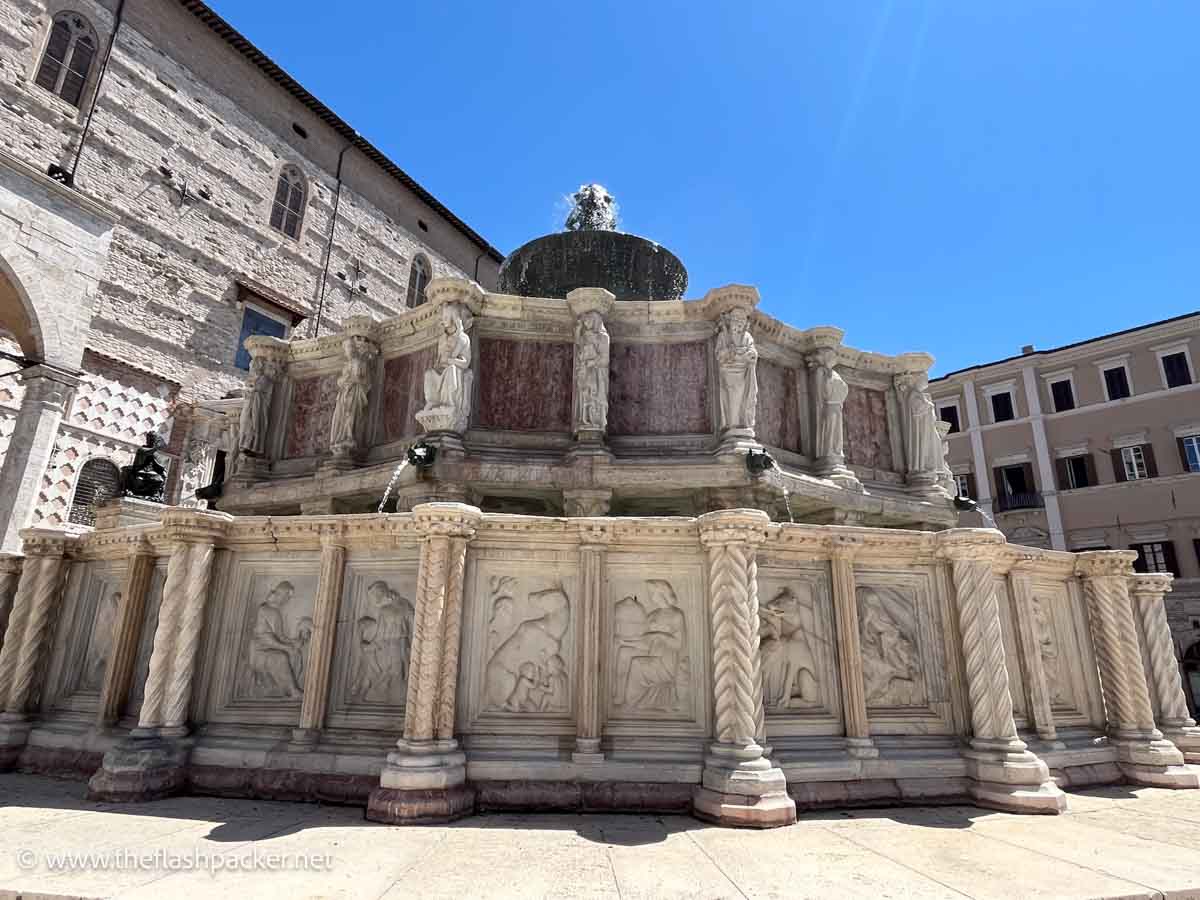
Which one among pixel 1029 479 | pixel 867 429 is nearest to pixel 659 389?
pixel 867 429

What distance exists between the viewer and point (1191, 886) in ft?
11.9

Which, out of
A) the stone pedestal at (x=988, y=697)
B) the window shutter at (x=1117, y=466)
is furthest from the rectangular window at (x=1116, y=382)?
the stone pedestal at (x=988, y=697)

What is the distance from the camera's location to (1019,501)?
32219 mm

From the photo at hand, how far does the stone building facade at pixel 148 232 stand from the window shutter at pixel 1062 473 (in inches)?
1327

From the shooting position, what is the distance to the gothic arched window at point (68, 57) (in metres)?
22.4

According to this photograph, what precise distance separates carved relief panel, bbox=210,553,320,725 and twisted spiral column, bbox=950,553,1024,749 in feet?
19.3

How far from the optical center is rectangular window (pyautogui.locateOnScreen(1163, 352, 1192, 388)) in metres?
29.3

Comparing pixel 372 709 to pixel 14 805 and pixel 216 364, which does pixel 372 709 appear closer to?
pixel 14 805

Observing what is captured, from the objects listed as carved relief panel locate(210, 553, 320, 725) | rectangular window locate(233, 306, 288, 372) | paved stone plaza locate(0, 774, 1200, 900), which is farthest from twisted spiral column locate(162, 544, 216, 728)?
rectangular window locate(233, 306, 288, 372)

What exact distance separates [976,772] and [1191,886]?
6.85 feet

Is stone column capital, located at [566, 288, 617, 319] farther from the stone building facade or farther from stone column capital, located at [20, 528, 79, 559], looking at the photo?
the stone building facade

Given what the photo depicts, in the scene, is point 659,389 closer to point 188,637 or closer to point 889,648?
point 889,648

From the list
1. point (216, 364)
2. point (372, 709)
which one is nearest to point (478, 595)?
point (372, 709)

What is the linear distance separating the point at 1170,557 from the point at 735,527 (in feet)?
103
